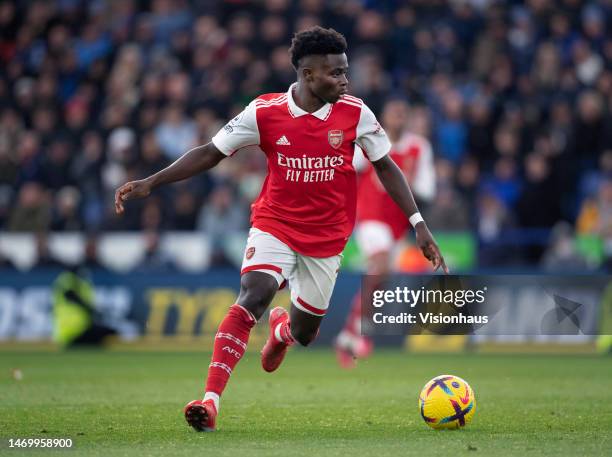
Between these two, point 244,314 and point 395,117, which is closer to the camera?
point 244,314

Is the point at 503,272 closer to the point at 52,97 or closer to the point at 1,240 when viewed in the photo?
the point at 1,240

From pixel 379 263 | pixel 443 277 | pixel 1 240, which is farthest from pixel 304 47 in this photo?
pixel 1 240

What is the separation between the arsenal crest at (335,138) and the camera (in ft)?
26.0

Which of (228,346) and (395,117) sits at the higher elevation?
(395,117)

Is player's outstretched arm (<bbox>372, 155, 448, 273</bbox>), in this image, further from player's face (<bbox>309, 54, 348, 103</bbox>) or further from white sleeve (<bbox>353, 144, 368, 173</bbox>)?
white sleeve (<bbox>353, 144, 368, 173</bbox>)

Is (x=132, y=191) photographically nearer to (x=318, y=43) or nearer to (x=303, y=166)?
(x=303, y=166)

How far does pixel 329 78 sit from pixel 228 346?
1.96 metres

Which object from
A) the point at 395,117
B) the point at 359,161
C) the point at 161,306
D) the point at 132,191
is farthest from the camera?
the point at 161,306

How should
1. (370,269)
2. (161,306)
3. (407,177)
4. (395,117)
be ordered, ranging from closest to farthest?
(395,117), (407,177), (370,269), (161,306)

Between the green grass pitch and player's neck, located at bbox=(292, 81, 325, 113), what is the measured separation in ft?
7.18

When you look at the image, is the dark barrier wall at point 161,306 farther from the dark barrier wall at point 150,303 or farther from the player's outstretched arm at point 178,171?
the player's outstretched arm at point 178,171

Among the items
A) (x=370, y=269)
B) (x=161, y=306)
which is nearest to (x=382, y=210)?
(x=370, y=269)

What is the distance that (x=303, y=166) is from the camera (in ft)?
26.1

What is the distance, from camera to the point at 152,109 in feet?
65.7
